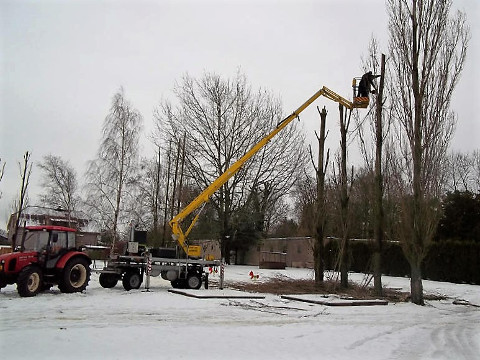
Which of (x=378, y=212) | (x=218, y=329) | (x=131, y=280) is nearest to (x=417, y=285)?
(x=378, y=212)

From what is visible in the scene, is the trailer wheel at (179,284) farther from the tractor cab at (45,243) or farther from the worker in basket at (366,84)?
the worker in basket at (366,84)

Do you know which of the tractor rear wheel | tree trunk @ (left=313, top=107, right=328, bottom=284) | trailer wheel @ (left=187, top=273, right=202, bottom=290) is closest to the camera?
the tractor rear wheel

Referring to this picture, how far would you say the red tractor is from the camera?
14.6 m

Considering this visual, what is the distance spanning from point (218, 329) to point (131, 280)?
8.82 meters

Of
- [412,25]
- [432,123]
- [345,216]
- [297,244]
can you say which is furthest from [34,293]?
[297,244]

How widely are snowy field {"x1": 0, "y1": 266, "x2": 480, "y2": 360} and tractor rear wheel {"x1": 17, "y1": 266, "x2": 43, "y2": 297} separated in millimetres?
281

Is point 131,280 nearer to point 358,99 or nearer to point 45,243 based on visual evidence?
point 45,243

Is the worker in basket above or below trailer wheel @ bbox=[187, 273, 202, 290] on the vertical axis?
above

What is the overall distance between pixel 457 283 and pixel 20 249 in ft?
83.9

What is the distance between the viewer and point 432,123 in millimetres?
17719

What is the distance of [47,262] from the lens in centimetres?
1543

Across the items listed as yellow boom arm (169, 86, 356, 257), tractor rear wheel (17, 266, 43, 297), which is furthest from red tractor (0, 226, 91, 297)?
yellow boom arm (169, 86, 356, 257)

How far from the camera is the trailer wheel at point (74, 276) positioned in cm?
1545

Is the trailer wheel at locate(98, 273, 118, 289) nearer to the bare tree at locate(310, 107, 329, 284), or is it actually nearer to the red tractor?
the red tractor
